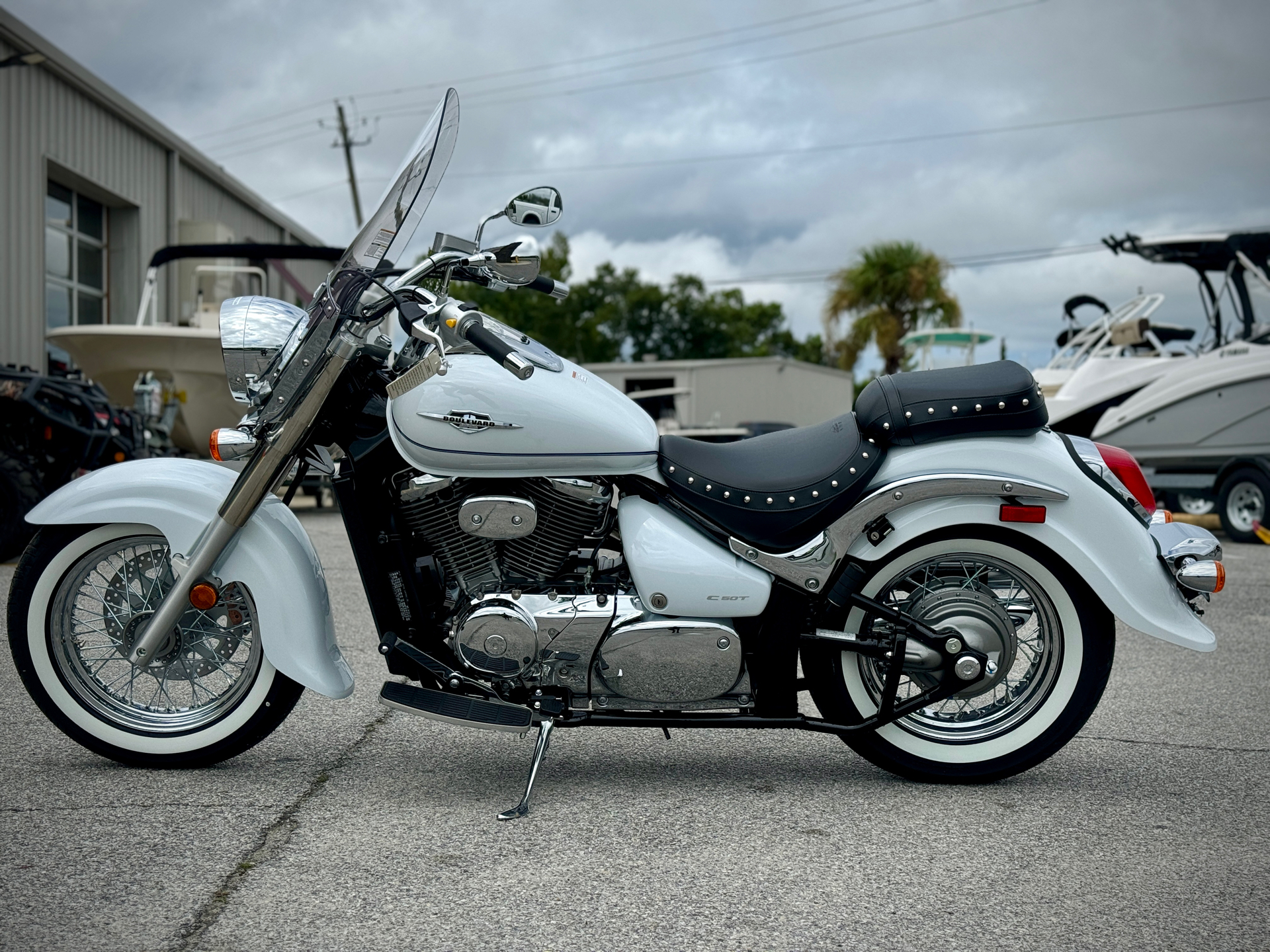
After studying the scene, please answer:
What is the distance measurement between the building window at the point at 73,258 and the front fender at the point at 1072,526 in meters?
13.6

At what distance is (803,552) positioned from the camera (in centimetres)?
306

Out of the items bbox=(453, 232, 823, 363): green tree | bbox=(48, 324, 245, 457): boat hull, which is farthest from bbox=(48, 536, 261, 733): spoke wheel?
bbox=(453, 232, 823, 363): green tree

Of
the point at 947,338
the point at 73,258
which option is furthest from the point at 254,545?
the point at 947,338

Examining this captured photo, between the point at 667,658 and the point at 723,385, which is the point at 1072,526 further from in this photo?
the point at 723,385

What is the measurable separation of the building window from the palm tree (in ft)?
66.9

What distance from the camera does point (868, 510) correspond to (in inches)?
120

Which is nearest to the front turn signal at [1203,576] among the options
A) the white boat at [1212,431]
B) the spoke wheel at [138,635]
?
the spoke wheel at [138,635]

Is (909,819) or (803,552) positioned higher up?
(803,552)

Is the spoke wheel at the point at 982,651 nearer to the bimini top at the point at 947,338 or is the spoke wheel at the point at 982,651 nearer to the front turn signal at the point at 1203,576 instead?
the front turn signal at the point at 1203,576

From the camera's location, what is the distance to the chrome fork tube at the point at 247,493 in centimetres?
302

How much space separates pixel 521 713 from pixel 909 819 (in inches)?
43.2

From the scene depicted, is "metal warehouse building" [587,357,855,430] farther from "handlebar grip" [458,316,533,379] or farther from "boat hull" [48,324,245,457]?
"handlebar grip" [458,316,533,379]

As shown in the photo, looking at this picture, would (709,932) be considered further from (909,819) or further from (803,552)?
(803,552)

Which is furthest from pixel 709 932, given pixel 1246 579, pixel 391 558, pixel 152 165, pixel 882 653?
pixel 152 165
